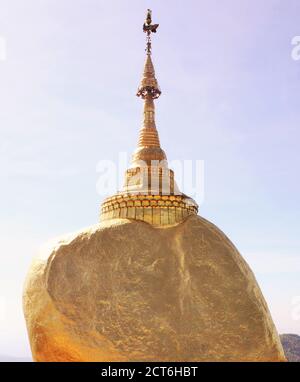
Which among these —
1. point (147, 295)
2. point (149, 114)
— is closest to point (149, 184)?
point (149, 114)

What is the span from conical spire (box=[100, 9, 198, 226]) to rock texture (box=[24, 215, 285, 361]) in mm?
639

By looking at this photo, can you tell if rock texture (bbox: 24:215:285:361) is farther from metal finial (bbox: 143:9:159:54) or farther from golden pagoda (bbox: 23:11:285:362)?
metal finial (bbox: 143:9:159:54)

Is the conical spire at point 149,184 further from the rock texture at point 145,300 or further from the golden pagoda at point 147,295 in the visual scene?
the rock texture at point 145,300

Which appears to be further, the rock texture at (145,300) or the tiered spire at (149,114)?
the tiered spire at (149,114)

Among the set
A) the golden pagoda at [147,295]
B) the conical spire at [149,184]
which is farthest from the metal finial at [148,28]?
the golden pagoda at [147,295]

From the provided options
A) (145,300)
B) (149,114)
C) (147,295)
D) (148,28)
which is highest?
(148,28)

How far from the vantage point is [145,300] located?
10.3 m

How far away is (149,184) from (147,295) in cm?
414

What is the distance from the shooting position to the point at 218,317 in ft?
34.1

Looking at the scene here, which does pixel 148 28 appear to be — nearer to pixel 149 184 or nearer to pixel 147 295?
pixel 149 184

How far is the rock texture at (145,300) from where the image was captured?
32.5 feet

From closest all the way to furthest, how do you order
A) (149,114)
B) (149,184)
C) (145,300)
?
(145,300) → (149,184) → (149,114)

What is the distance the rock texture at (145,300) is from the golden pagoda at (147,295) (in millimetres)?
24

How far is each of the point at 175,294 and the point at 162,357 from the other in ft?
5.08
